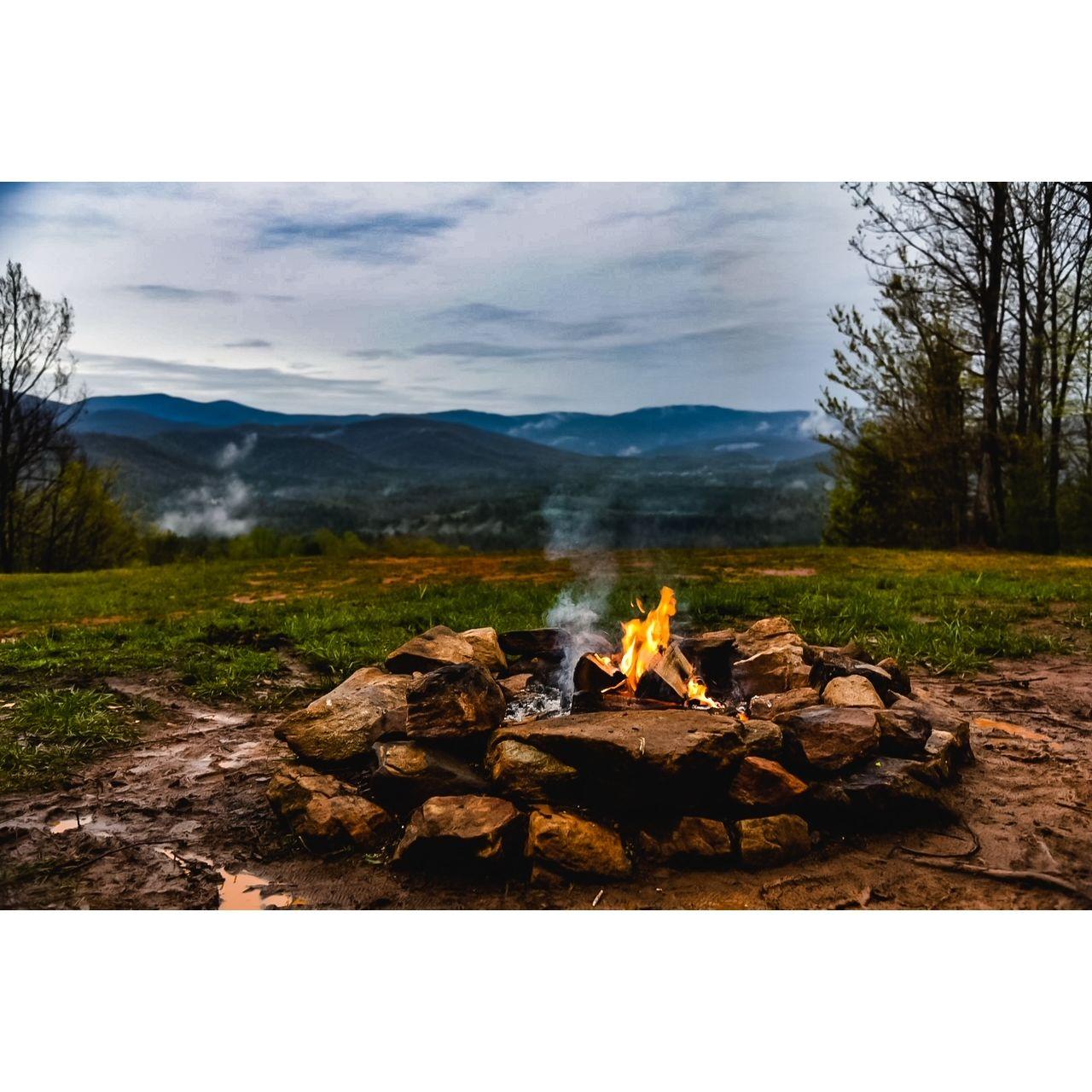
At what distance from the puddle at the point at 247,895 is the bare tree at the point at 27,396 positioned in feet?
25.5

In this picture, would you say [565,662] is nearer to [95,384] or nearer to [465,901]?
[465,901]

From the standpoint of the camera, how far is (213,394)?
38.3 ft

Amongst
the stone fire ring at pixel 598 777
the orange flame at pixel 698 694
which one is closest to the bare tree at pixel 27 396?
the stone fire ring at pixel 598 777

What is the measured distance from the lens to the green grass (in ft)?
13.7

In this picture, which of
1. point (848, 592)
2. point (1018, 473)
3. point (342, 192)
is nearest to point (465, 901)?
point (848, 592)

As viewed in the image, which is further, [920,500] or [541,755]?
[920,500]

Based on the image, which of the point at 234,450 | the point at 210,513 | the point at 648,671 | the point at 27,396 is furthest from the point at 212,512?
the point at 648,671

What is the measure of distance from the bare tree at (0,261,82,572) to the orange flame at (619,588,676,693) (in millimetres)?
7685

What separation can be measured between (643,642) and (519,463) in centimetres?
947

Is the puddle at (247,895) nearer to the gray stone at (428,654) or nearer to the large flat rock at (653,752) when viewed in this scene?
the large flat rock at (653,752)

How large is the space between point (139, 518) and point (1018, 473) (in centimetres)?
1651

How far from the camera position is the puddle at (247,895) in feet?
10.3

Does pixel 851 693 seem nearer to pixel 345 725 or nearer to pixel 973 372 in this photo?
pixel 345 725
